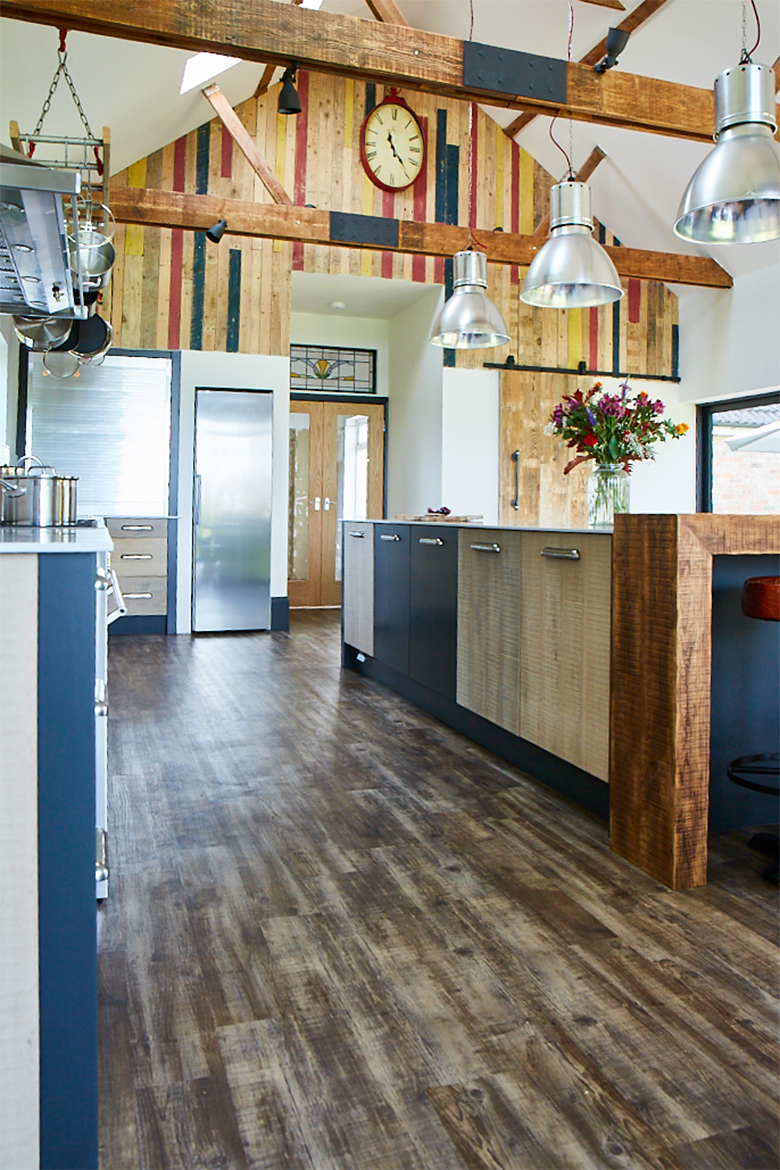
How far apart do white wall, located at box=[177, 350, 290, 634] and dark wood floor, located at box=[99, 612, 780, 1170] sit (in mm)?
3862

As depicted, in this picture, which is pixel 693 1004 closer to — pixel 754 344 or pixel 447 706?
pixel 447 706

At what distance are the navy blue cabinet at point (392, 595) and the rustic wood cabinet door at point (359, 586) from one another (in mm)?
91

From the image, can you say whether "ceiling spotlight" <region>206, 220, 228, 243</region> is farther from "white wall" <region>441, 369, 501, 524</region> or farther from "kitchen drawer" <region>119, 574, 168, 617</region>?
"kitchen drawer" <region>119, 574, 168, 617</region>

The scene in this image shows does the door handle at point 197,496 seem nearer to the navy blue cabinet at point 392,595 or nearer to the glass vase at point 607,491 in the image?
Result: the navy blue cabinet at point 392,595

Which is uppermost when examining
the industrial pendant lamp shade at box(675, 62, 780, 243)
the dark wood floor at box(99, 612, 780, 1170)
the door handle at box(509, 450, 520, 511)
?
the industrial pendant lamp shade at box(675, 62, 780, 243)

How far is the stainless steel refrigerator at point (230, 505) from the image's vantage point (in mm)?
6652

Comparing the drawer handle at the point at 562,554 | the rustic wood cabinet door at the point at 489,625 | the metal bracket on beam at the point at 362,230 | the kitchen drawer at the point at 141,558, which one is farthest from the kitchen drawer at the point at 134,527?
the drawer handle at the point at 562,554

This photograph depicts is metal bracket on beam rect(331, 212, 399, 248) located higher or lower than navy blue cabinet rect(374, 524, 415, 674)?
higher

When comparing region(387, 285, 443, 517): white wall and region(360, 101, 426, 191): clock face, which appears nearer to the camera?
region(360, 101, 426, 191): clock face

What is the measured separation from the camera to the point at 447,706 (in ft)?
12.3

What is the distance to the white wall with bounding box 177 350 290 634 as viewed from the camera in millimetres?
6668

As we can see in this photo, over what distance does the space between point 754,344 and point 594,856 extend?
5.99m

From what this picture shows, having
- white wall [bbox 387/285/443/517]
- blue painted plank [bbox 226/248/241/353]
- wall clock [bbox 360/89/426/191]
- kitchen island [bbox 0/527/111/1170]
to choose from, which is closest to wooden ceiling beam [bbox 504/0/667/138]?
wall clock [bbox 360/89/426/191]

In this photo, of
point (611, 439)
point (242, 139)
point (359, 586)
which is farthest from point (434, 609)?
point (242, 139)
